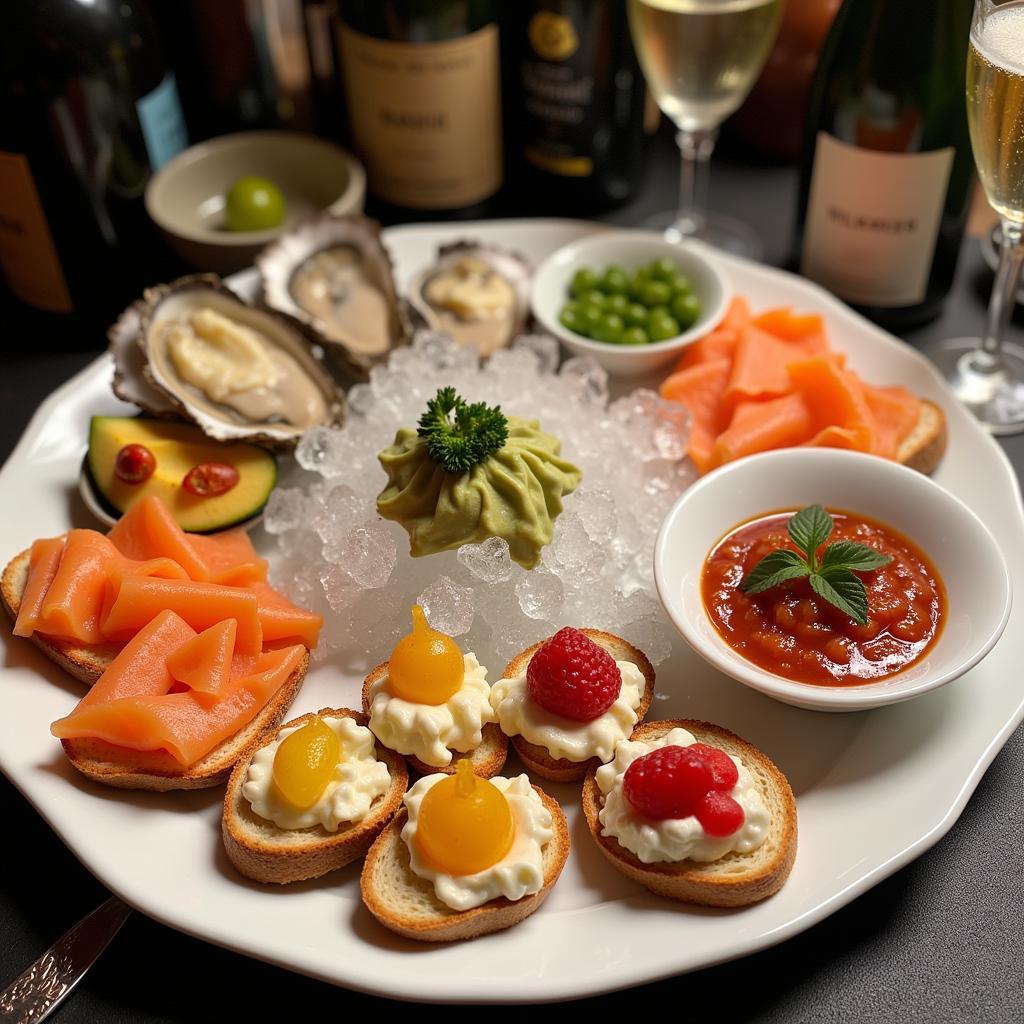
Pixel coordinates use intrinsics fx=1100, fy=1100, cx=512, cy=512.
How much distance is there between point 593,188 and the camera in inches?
153

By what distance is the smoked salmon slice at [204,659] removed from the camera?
226 centimetres

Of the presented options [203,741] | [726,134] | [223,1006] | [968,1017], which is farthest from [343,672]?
[726,134]

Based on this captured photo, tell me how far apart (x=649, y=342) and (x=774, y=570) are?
99 centimetres

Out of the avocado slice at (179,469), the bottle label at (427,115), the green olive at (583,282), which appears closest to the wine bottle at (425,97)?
the bottle label at (427,115)

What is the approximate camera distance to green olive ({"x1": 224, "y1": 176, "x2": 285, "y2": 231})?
354 centimetres

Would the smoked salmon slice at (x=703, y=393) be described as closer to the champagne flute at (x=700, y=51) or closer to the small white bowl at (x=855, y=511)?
the small white bowl at (x=855, y=511)

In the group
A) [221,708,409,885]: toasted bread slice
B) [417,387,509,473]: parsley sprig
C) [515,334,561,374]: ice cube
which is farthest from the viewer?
[515,334,561,374]: ice cube

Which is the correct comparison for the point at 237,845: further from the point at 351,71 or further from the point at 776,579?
the point at 351,71

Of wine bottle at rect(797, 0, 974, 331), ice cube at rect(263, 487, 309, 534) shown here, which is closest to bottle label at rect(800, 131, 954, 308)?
wine bottle at rect(797, 0, 974, 331)

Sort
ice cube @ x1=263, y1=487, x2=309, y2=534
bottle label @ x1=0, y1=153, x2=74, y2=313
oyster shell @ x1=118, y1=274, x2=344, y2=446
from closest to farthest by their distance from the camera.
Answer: ice cube @ x1=263, y1=487, x2=309, y2=534 < oyster shell @ x1=118, y1=274, x2=344, y2=446 < bottle label @ x1=0, y1=153, x2=74, y2=313

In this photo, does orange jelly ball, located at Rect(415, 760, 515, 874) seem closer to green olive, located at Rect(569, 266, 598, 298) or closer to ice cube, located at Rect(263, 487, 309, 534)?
ice cube, located at Rect(263, 487, 309, 534)

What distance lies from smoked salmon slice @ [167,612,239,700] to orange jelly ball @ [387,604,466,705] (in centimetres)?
36

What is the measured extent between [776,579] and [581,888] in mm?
737

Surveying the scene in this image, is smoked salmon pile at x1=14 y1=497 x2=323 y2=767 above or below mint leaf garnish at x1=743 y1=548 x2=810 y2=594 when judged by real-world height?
below
